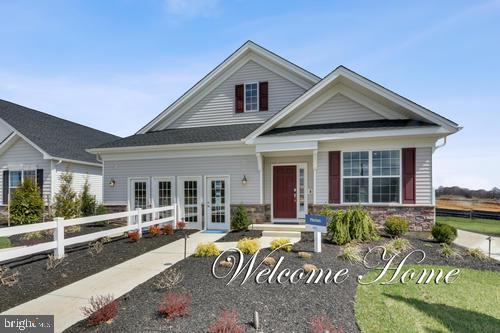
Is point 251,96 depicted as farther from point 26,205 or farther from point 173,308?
point 26,205

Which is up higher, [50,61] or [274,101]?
[50,61]

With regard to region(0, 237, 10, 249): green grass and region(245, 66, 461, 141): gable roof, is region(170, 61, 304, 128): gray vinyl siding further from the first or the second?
region(0, 237, 10, 249): green grass

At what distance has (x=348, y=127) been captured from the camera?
10.3 m

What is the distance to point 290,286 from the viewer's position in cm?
505

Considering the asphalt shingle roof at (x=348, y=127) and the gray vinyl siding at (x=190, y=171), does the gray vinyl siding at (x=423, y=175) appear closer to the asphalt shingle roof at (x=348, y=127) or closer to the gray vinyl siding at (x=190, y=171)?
the asphalt shingle roof at (x=348, y=127)

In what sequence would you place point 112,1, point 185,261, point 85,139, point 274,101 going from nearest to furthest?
point 185,261 → point 112,1 → point 274,101 → point 85,139

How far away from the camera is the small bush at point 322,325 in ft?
11.6

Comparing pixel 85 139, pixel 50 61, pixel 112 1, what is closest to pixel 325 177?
pixel 112 1

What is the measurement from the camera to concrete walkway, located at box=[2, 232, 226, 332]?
459cm

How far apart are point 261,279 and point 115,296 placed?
2.59 meters

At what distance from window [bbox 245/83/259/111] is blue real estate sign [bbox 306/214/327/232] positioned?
7938 millimetres

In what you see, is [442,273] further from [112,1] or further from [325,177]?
[112,1]

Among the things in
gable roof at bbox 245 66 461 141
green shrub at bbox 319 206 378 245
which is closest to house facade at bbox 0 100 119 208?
gable roof at bbox 245 66 461 141

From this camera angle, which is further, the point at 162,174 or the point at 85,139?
the point at 85,139
